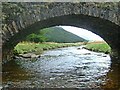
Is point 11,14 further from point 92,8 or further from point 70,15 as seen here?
point 92,8

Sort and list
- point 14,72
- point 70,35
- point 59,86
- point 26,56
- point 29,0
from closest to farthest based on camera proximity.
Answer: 1. point 59,86
2. point 29,0
3. point 14,72
4. point 26,56
5. point 70,35

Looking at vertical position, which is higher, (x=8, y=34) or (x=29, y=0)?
(x=29, y=0)

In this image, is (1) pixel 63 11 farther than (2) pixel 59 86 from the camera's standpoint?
Yes

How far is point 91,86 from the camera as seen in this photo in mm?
10250

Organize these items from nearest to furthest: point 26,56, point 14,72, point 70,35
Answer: point 14,72, point 26,56, point 70,35

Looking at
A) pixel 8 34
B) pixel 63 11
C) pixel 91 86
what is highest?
pixel 63 11

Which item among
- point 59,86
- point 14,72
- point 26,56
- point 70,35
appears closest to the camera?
point 59,86

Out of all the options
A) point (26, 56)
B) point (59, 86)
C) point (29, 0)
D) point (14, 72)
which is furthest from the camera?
point (26, 56)

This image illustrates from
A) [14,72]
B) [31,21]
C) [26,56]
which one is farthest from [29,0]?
[26,56]

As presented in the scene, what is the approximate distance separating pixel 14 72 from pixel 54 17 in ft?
9.47

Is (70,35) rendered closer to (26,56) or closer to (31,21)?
(26,56)

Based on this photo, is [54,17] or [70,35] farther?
[70,35]

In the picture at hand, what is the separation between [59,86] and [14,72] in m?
3.51

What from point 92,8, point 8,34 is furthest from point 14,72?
point 92,8
